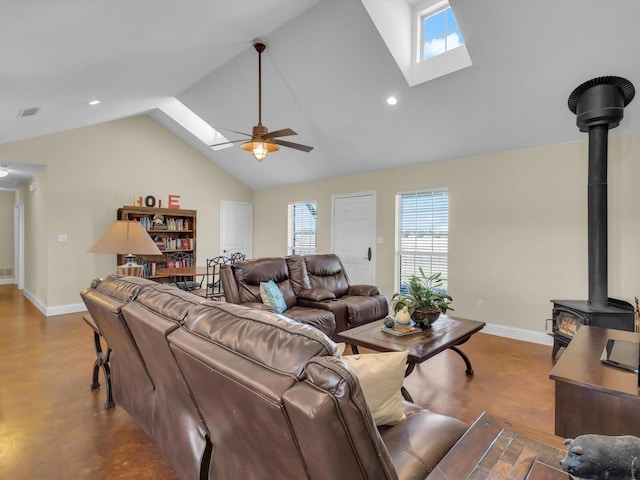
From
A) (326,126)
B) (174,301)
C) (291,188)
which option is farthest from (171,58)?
(291,188)

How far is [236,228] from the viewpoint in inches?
296

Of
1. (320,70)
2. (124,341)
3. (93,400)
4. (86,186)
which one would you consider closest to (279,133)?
(320,70)

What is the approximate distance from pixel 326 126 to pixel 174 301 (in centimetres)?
395

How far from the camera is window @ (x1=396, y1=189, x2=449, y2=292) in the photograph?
192 inches

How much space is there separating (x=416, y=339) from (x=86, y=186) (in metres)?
5.64

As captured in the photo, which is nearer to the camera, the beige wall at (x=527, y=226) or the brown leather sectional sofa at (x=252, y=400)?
the brown leather sectional sofa at (x=252, y=400)

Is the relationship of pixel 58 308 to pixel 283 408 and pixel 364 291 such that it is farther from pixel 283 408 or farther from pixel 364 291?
pixel 283 408

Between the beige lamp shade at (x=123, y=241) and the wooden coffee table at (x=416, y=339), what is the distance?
2.18 metres

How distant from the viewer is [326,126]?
488 cm

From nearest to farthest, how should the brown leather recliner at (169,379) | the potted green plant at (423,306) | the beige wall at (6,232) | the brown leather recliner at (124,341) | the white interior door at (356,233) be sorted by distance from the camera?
the brown leather recliner at (169,379) → the brown leather recliner at (124,341) → the potted green plant at (423,306) → the white interior door at (356,233) → the beige wall at (6,232)

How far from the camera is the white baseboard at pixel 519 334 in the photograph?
13.1 ft

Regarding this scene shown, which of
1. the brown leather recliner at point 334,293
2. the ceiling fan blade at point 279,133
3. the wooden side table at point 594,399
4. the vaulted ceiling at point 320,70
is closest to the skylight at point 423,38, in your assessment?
the vaulted ceiling at point 320,70

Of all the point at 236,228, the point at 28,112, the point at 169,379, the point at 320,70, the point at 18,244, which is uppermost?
the point at 320,70

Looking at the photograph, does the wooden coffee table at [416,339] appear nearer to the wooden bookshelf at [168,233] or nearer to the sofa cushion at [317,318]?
the sofa cushion at [317,318]
